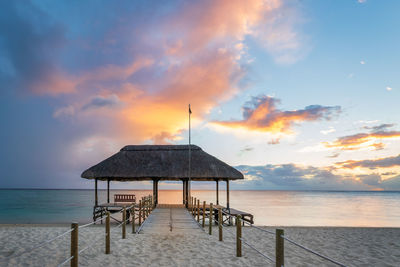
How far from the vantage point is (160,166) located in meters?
17.9

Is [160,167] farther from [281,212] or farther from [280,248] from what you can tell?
[281,212]

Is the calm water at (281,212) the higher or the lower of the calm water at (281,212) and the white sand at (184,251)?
the lower

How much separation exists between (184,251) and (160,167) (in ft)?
36.7

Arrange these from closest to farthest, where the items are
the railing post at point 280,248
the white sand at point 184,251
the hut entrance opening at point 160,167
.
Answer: the railing post at point 280,248 → the white sand at point 184,251 → the hut entrance opening at point 160,167

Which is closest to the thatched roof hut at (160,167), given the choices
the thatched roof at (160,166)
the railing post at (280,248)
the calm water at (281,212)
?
the thatched roof at (160,166)

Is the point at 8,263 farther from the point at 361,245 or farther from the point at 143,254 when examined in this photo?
the point at 361,245

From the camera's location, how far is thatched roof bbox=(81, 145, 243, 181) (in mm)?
17281

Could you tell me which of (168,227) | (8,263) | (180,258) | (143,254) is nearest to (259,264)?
(180,258)

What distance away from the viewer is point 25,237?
10047 mm

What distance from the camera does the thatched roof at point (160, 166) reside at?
17.3 m

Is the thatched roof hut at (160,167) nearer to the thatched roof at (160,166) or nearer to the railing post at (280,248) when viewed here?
the thatched roof at (160,166)

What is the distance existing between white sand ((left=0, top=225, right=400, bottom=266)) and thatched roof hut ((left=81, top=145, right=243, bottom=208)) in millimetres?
6619

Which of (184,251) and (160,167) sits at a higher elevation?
(160,167)

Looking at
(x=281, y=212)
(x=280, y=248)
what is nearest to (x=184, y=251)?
(x=280, y=248)
